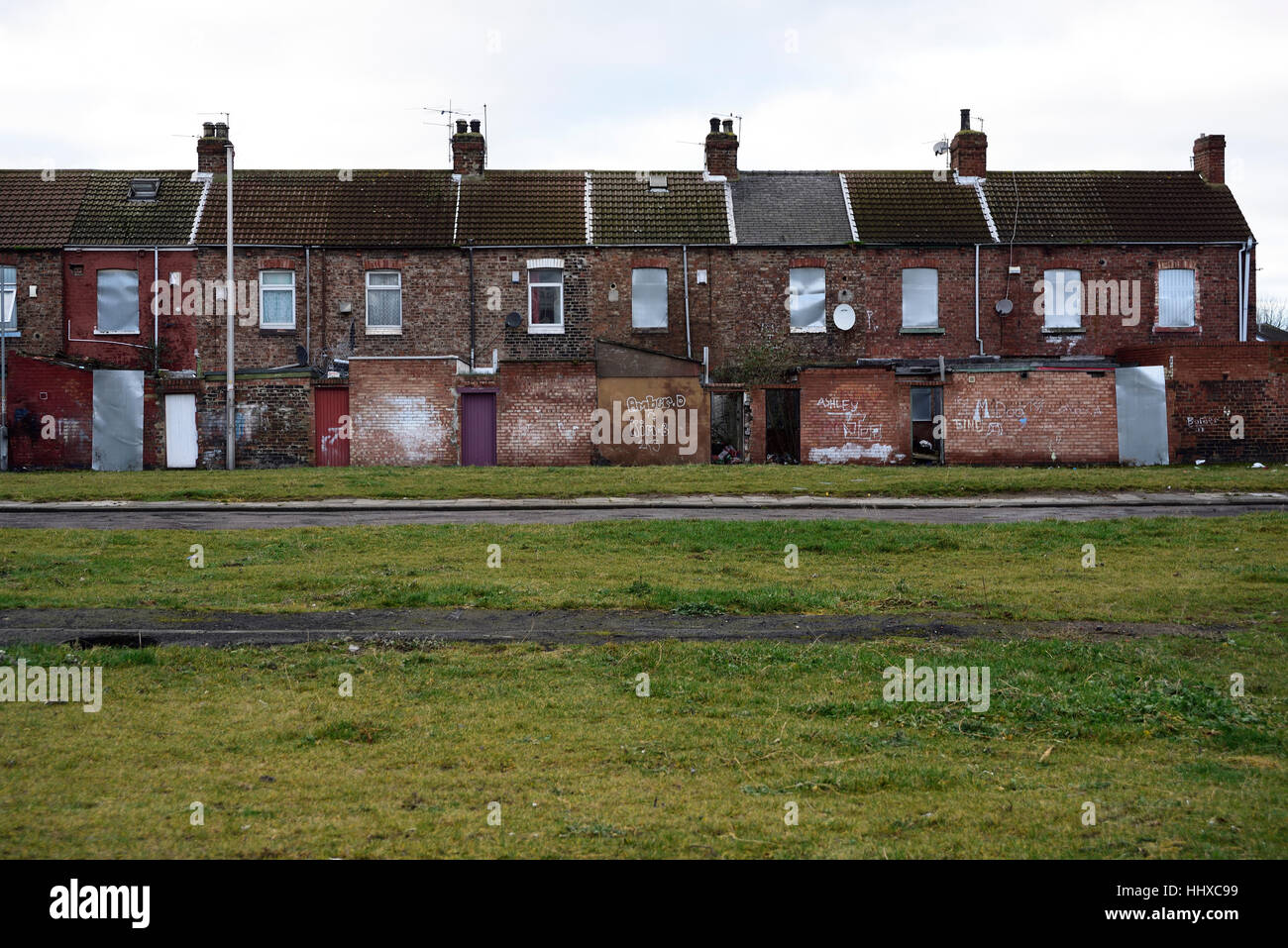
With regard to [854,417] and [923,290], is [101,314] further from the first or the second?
[923,290]

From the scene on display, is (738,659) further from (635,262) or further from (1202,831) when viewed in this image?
(635,262)

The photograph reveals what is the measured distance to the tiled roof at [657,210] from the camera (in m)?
35.2

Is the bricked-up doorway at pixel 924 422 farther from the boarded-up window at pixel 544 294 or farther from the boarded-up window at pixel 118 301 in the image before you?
the boarded-up window at pixel 118 301

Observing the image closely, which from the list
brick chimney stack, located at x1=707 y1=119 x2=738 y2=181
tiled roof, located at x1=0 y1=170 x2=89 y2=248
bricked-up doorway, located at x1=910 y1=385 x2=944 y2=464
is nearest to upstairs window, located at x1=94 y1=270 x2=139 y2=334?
tiled roof, located at x1=0 y1=170 x2=89 y2=248

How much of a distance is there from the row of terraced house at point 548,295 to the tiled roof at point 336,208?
9 centimetres

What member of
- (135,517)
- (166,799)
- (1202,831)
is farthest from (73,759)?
(135,517)

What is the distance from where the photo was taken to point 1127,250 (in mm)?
35594

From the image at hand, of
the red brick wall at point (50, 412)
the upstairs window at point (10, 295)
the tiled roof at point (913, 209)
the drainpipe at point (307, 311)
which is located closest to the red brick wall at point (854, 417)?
the tiled roof at point (913, 209)

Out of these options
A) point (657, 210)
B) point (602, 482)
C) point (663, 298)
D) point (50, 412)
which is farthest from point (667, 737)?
point (657, 210)

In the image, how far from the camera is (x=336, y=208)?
35625mm

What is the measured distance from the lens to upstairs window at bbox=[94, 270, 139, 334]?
34.5 m

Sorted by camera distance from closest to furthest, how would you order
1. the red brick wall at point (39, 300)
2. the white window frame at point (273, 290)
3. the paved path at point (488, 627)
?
the paved path at point (488, 627) < the red brick wall at point (39, 300) < the white window frame at point (273, 290)
